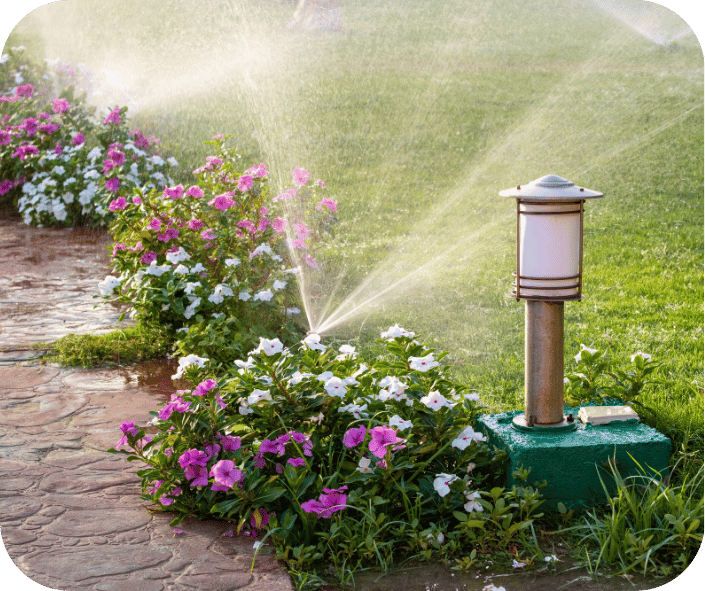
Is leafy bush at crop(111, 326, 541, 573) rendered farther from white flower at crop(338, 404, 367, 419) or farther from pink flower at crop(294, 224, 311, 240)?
pink flower at crop(294, 224, 311, 240)

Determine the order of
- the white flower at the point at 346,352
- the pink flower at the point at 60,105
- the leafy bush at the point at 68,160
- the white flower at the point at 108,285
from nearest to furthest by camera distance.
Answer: the white flower at the point at 346,352, the white flower at the point at 108,285, the leafy bush at the point at 68,160, the pink flower at the point at 60,105

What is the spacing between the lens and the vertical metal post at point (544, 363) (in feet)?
9.29

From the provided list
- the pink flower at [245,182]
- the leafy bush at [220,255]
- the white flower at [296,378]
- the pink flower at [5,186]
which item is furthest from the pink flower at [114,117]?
the white flower at [296,378]

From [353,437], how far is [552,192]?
1.06 m

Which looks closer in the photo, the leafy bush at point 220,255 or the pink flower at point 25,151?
the leafy bush at point 220,255

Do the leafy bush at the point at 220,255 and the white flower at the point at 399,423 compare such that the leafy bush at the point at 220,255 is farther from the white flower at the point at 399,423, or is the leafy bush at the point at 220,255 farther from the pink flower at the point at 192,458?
the white flower at the point at 399,423

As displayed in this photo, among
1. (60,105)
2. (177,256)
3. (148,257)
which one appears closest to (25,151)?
(60,105)

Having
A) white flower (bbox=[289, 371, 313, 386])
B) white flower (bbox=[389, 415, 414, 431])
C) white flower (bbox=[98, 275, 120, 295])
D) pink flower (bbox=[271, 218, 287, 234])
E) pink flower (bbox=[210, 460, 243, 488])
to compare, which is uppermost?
pink flower (bbox=[271, 218, 287, 234])

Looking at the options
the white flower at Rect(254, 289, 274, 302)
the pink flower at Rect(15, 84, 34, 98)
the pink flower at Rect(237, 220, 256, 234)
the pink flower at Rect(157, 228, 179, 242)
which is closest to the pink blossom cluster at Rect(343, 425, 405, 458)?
the white flower at Rect(254, 289, 274, 302)

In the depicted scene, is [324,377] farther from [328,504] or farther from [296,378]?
[328,504]

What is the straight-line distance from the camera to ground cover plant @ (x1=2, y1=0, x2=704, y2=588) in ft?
13.0

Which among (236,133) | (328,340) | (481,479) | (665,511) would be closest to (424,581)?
(481,479)

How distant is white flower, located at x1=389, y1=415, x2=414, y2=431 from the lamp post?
0.46 m

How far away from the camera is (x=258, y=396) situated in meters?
2.77
